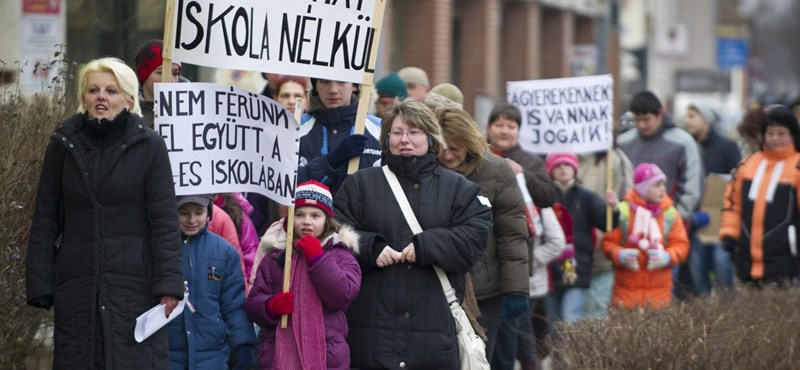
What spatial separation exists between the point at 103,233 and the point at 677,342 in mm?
2431

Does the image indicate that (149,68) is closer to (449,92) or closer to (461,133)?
(461,133)

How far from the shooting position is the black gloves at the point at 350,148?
7.66 meters

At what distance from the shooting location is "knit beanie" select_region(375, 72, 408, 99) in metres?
10.5

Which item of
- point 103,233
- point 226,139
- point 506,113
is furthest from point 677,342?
point 506,113

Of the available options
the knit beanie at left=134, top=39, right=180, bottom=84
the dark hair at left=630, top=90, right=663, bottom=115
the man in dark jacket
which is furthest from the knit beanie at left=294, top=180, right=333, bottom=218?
the man in dark jacket

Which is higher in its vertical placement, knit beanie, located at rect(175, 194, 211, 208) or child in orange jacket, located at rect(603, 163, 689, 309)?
knit beanie, located at rect(175, 194, 211, 208)

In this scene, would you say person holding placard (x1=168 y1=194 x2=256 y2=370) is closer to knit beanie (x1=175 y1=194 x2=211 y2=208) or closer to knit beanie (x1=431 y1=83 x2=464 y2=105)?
knit beanie (x1=175 y1=194 x2=211 y2=208)

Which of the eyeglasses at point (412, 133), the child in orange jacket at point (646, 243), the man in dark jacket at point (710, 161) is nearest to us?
the eyeglasses at point (412, 133)

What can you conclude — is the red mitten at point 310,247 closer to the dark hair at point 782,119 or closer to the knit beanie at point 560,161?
the knit beanie at point 560,161

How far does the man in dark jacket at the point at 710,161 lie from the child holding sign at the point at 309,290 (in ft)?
23.7

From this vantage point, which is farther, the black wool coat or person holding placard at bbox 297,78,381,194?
person holding placard at bbox 297,78,381,194

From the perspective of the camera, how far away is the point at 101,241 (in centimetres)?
654

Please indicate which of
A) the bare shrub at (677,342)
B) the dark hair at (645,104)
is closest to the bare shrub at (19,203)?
the bare shrub at (677,342)

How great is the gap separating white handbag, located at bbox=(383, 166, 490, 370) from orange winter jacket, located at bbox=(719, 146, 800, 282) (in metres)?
3.72
